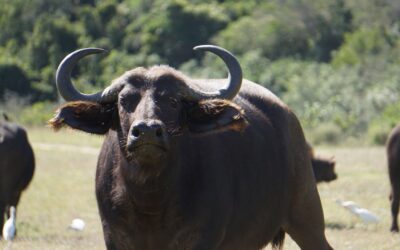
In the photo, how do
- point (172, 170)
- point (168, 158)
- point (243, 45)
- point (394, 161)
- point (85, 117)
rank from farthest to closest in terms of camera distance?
1. point (243, 45)
2. point (394, 161)
3. point (85, 117)
4. point (172, 170)
5. point (168, 158)

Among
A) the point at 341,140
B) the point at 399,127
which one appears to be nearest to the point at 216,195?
the point at 399,127

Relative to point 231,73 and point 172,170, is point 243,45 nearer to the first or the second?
point 231,73

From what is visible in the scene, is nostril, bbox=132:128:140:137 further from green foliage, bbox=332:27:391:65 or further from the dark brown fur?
green foliage, bbox=332:27:391:65

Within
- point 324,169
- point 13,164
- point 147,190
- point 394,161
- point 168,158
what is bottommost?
point 324,169

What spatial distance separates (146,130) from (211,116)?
94 centimetres

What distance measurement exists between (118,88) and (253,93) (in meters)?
2.23

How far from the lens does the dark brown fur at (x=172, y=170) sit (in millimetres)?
7906

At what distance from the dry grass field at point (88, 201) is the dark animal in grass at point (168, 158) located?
23.3 inches

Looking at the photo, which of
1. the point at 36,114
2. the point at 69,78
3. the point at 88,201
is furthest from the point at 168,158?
the point at 36,114

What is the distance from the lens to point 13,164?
1848 centimetres

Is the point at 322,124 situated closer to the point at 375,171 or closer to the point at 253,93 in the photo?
the point at 375,171

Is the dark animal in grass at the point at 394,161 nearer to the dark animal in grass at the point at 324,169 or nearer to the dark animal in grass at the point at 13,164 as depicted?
the dark animal in grass at the point at 324,169

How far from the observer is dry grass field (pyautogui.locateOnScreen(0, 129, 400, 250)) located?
50.5ft

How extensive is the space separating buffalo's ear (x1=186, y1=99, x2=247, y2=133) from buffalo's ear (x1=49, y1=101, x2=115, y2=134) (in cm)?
58
